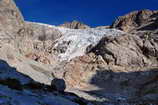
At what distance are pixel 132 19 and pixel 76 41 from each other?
179ft

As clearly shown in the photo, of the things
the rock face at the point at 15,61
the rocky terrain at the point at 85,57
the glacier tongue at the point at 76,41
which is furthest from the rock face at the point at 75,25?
the rock face at the point at 15,61

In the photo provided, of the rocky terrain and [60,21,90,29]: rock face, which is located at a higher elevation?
[60,21,90,29]: rock face

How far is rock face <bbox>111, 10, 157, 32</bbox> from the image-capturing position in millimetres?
136738

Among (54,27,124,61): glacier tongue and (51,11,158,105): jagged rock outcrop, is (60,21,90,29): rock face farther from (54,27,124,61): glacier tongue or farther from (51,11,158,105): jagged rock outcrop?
(51,11,158,105): jagged rock outcrop

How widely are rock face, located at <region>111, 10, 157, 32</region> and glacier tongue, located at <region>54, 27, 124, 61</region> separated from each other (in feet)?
121

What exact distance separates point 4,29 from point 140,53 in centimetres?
3424

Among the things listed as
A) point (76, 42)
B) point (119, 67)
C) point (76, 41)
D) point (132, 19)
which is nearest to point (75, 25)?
point (132, 19)

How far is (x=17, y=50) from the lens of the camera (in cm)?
7150

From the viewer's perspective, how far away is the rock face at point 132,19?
13674 cm

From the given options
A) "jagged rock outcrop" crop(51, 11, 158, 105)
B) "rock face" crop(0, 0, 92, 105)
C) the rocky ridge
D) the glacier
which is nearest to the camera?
"rock face" crop(0, 0, 92, 105)

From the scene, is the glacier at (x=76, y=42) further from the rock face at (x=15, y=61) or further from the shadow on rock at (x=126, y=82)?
the shadow on rock at (x=126, y=82)

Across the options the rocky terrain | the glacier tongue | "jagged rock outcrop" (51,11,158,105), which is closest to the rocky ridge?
the rocky terrain

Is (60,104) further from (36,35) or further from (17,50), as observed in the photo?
(36,35)

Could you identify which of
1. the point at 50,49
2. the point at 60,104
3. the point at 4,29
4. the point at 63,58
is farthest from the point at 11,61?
the point at 60,104
